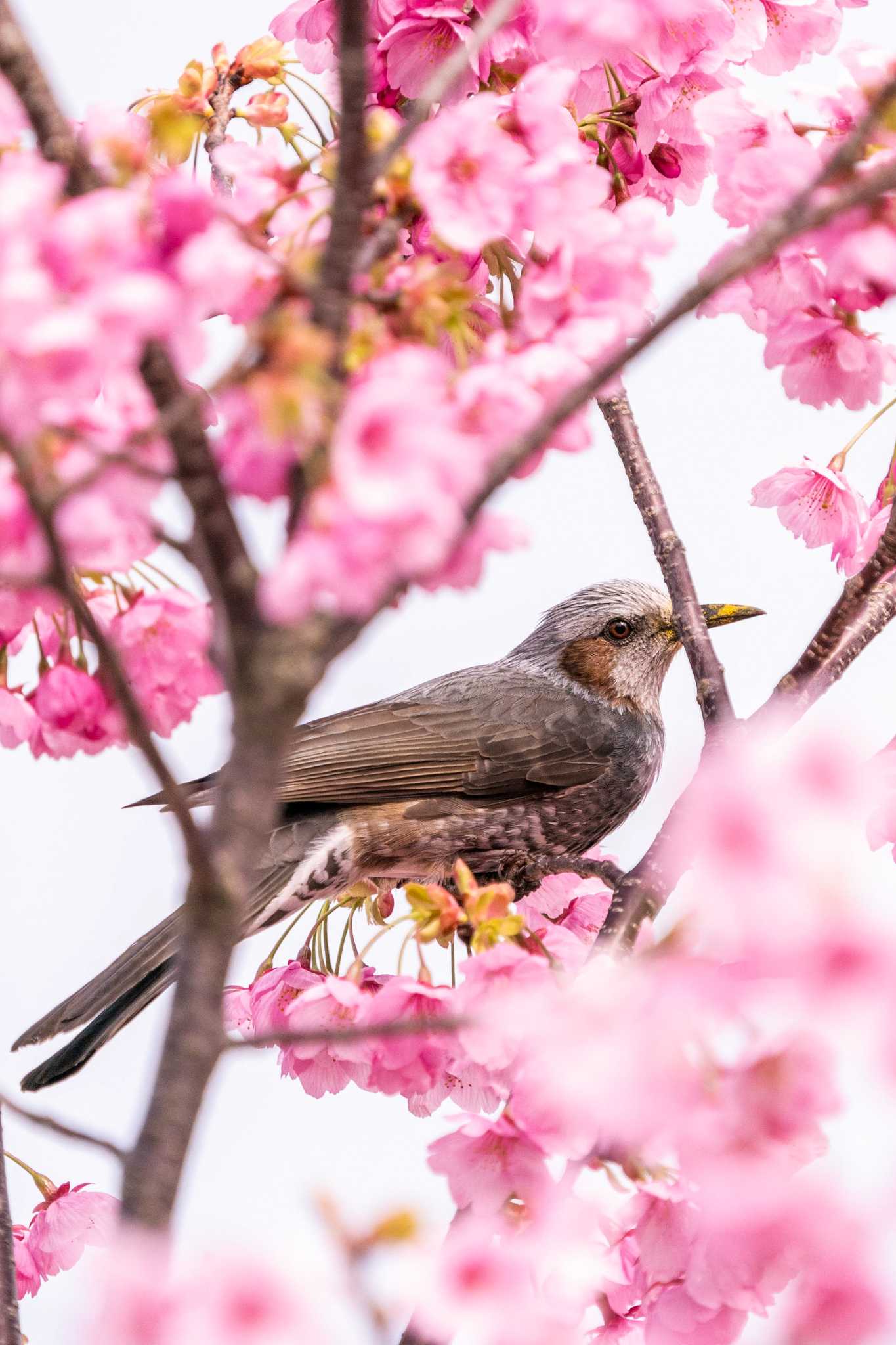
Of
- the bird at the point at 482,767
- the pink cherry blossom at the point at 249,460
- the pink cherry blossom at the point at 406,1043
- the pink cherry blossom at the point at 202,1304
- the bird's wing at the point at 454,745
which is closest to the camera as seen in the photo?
the pink cherry blossom at the point at 202,1304

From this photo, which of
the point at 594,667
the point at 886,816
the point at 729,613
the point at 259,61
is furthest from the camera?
the point at 594,667

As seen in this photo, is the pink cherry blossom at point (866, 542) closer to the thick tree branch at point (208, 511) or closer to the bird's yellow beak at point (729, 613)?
the bird's yellow beak at point (729, 613)

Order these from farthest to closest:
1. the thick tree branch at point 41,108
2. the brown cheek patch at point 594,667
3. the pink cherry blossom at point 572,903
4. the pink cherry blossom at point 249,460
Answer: the brown cheek patch at point 594,667
the pink cherry blossom at point 572,903
the thick tree branch at point 41,108
the pink cherry blossom at point 249,460

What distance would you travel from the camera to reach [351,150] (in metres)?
1.01

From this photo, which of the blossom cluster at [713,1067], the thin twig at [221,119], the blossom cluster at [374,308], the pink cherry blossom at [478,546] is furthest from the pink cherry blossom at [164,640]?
the thin twig at [221,119]

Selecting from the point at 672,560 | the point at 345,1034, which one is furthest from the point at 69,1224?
the point at 672,560

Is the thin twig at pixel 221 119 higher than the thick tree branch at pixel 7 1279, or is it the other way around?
the thin twig at pixel 221 119

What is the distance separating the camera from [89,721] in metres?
1.47

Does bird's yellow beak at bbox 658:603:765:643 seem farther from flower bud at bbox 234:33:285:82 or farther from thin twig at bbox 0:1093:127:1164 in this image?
thin twig at bbox 0:1093:127:1164

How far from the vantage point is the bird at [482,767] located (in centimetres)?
289

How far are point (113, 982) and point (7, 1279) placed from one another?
71 centimetres

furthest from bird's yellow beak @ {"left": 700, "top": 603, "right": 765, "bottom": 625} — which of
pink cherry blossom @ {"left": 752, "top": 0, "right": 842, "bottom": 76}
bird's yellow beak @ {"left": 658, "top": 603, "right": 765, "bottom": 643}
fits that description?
pink cherry blossom @ {"left": 752, "top": 0, "right": 842, "bottom": 76}

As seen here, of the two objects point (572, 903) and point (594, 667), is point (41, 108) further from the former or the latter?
point (594, 667)

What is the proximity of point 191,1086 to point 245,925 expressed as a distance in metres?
1.63
